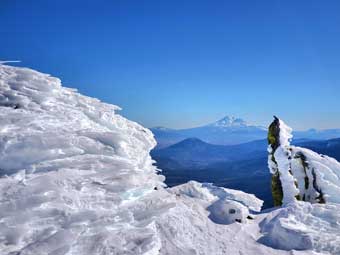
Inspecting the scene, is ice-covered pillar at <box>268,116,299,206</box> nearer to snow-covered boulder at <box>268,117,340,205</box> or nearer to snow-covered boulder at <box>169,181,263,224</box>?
snow-covered boulder at <box>268,117,340,205</box>

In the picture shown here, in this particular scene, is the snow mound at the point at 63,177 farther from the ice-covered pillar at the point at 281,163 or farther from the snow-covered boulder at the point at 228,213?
the ice-covered pillar at the point at 281,163

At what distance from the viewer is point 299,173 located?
3048cm

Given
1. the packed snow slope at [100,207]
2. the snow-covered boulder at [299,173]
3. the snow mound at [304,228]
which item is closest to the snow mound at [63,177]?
the packed snow slope at [100,207]

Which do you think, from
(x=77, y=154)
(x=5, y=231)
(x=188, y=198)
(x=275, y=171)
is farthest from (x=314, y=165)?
(x=5, y=231)

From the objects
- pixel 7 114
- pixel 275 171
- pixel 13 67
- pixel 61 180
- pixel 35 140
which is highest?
pixel 13 67

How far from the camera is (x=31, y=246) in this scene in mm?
11922

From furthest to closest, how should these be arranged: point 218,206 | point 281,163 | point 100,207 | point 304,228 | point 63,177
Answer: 1. point 281,163
2. point 218,206
3. point 304,228
4. point 63,177
5. point 100,207

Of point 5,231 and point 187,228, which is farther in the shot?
point 187,228

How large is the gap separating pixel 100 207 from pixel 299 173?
21.6 meters

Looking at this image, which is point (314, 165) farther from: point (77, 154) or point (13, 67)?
point (13, 67)

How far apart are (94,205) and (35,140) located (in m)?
5.21

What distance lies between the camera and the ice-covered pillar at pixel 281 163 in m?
28.4

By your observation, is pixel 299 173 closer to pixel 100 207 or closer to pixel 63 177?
pixel 100 207

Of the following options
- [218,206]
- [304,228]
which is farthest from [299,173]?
[218,206]
